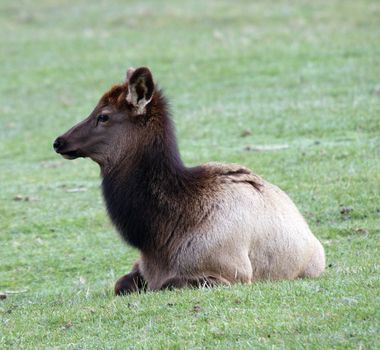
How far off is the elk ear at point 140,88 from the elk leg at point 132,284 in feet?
5.45

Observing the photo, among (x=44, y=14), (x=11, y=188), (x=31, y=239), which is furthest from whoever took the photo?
(x=44, y=14)

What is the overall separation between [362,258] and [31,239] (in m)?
5.34

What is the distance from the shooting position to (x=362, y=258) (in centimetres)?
1091

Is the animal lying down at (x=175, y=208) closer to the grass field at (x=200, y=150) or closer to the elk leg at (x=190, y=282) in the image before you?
the elk leg at (x=190, y=282)

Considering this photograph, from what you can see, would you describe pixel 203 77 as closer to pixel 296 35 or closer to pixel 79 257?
pixel 296 35

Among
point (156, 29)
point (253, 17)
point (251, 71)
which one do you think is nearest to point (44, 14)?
point (156, 29)

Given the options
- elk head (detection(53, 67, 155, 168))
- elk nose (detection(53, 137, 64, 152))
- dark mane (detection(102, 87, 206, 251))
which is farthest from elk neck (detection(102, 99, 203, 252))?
elk nose (detection(53, 137, 64, 152))

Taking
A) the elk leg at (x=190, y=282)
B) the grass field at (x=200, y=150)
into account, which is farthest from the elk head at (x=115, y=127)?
the grass field at (x=200, y=150)

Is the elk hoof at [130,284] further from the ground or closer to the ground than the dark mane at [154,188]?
closer to the ground

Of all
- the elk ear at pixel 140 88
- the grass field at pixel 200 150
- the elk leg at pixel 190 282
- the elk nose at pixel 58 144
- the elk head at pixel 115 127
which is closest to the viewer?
the grass field at pixel 200 150

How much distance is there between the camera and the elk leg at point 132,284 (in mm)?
9992

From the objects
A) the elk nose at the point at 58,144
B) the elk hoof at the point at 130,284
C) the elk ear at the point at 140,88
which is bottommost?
the elk hoof at the point at 130,284

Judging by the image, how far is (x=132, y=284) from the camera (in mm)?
10039

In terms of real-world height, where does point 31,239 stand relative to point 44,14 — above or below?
below
